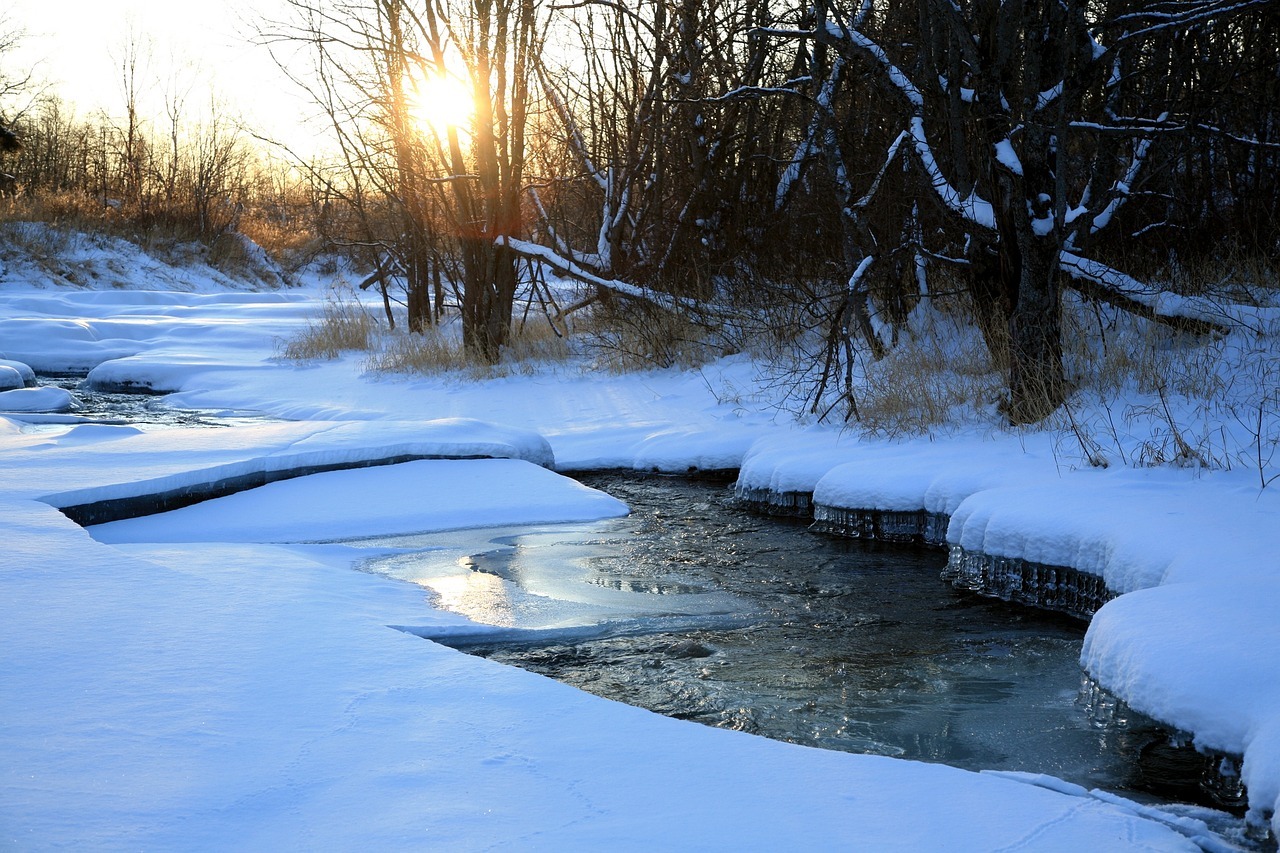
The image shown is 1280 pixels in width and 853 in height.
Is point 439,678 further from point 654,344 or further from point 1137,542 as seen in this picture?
point 654,344

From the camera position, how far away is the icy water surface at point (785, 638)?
3.18 meters

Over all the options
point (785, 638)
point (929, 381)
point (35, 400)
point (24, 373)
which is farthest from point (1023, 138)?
point (24, 373)

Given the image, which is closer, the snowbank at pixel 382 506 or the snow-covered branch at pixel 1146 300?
the snowbank at pixel 382 506

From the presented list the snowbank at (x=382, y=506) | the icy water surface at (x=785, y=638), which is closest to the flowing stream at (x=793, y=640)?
the icy water surface at (x=785, y=638)

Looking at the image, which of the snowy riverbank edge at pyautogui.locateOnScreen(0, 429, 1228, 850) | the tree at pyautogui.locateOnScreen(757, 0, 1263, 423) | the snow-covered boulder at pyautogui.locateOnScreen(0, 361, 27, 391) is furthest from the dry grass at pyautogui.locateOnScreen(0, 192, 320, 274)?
the snowy riverbank edge at pyautogui.locateOnScreen(0, 429, 1228, 850)

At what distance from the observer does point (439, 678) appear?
299cm

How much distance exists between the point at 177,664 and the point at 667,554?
2785 millimetres

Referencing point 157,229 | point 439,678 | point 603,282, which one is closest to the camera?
A: point 439,678

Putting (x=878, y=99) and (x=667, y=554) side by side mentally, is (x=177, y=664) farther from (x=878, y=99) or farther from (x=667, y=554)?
(x=878, y=99)

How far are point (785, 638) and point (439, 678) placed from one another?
5.03ft

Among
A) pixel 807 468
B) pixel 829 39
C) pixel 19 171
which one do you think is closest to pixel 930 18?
pixel 829 39

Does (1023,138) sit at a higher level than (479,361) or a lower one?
higher

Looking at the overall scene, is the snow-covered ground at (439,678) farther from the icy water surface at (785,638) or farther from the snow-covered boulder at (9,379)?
the snow-covered boulder at (9,379)

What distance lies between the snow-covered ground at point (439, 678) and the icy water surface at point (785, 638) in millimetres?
264
